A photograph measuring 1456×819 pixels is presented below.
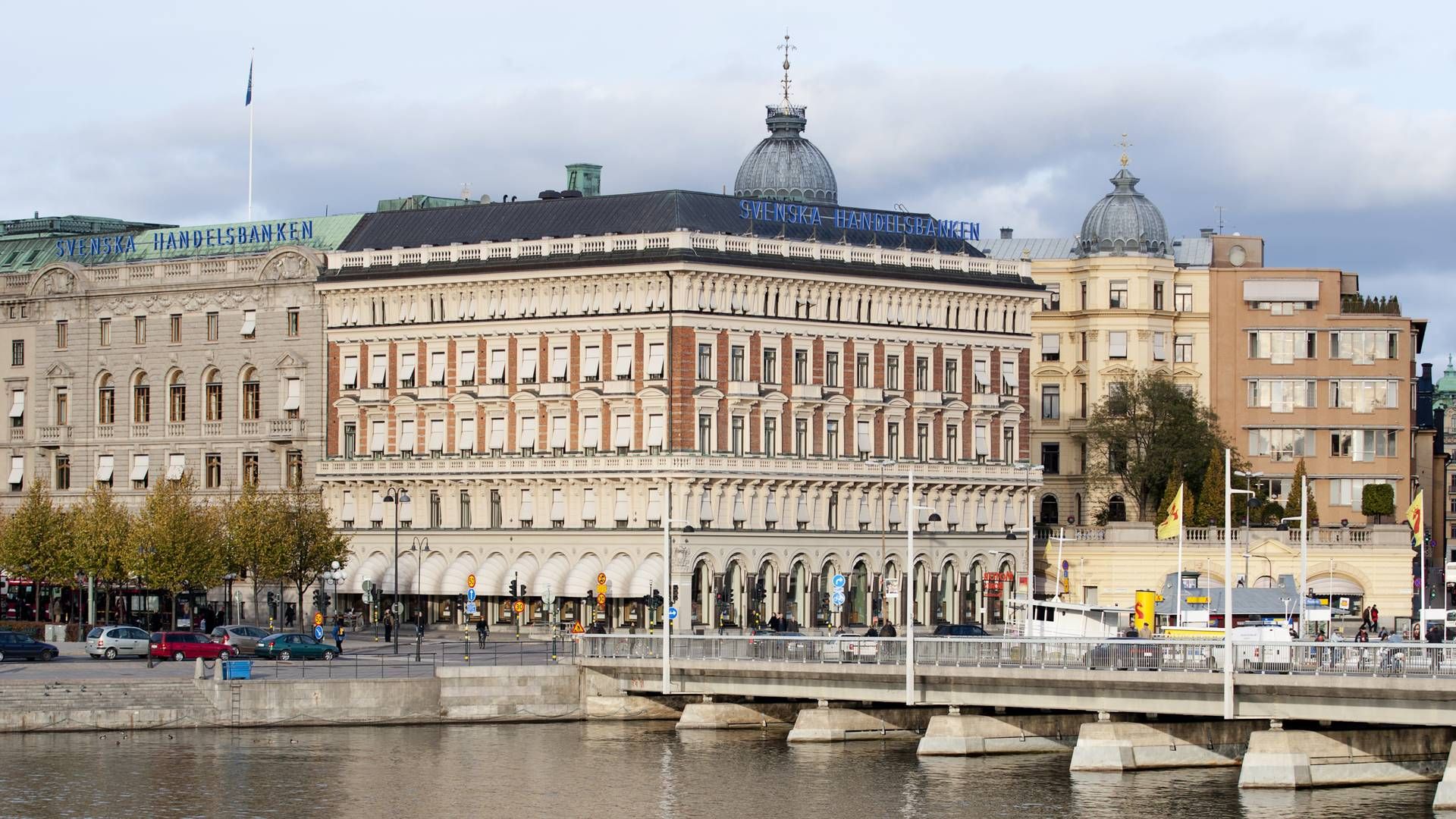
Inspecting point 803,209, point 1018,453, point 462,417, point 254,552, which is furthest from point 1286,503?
point 254,552

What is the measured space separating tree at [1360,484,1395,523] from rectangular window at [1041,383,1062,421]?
1890 centimetres

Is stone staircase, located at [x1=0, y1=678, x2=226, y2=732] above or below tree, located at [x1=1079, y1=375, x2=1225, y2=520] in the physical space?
below

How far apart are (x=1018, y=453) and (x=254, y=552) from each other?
43117 millimetres

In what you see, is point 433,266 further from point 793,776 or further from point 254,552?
point 793,776

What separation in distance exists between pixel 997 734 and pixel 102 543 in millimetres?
61262

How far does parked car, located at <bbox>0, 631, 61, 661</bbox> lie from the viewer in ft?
431

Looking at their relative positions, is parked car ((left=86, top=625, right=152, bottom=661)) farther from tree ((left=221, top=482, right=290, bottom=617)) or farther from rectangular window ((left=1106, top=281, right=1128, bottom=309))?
rectangular window ((left=1106, top=281, right=1128, bottom=309))

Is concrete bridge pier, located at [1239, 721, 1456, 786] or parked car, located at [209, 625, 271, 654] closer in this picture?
concrete bridge pier, located at [1239, 721, 1456, 786]

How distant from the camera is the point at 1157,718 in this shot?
109000 mm

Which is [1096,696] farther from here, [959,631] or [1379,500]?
[1379,500]

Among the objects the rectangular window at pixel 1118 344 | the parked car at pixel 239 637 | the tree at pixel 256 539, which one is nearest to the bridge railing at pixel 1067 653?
the parked car at pixel 239 637

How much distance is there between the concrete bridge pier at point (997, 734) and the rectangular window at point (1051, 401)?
7868 cm

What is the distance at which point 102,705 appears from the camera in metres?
117

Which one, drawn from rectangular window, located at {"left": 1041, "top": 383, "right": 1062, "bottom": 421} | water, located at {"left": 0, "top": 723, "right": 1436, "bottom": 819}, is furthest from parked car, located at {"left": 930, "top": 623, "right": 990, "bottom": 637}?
rectangular window, located at {"left": 1041, "top": 383, "right": 1062, "bottom": 421}
